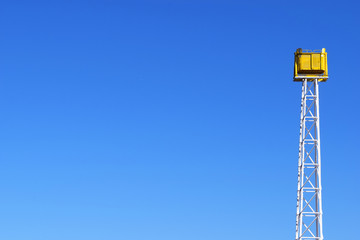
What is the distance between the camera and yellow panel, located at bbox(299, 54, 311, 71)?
504 ft

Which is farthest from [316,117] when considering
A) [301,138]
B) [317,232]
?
[317,232]

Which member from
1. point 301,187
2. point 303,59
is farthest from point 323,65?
point 301,187

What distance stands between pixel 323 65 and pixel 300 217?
1625cm

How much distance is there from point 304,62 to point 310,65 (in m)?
0.71

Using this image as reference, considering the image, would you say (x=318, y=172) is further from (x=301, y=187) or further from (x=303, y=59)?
(x=303, y=59)

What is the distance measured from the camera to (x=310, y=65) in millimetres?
153875

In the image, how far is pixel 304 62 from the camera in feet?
505

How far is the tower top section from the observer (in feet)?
504

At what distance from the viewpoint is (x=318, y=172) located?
501ft

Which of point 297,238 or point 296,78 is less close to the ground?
point 296,78

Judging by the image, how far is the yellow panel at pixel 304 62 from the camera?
153750 mm

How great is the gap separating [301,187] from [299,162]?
2.72 meters

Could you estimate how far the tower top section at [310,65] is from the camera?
154 meters

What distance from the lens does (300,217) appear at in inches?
6009
